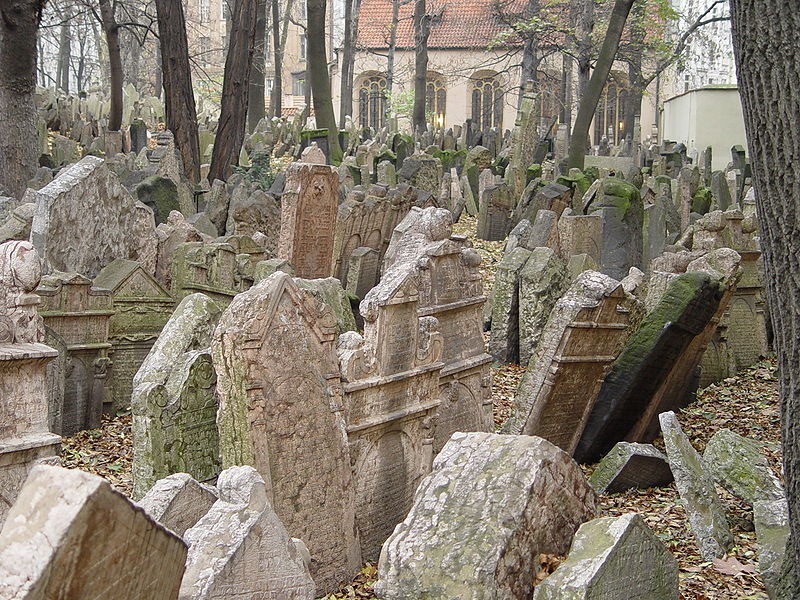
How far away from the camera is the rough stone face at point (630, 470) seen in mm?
7266

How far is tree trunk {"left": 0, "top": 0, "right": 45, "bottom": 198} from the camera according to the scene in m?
14.3

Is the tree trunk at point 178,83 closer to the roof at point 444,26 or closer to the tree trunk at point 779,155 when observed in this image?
the tree trunk at point 779,155

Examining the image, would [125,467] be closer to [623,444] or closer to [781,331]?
[623,444]

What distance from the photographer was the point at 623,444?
746 centimetres

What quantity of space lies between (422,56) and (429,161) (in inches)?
558

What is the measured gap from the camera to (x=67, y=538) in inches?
90.1

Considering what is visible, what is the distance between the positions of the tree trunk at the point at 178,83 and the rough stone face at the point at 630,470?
13025mm

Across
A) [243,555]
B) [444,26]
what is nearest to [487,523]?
[243,555]

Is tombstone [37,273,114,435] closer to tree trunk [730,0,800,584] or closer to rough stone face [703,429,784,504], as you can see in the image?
rough stone face [703,429,784,504]

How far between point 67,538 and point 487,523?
7.46ft

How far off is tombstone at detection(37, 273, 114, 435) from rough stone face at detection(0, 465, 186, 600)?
6.65 meters

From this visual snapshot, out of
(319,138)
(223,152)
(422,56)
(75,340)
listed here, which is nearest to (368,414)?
(75,340)

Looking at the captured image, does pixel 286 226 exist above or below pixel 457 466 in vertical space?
above

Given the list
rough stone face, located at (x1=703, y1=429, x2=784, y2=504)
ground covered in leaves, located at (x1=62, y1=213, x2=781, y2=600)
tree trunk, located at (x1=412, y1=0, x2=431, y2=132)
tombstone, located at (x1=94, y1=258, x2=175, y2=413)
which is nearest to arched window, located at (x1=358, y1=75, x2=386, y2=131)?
tree trunk, located at (x1=412, y1=0, x2=431, y2=132)
